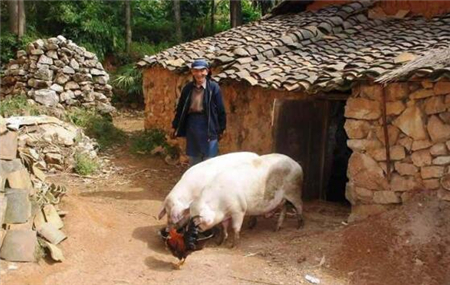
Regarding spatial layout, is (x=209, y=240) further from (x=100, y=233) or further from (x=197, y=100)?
(x=197, y=100)

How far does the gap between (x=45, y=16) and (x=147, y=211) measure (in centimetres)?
1228

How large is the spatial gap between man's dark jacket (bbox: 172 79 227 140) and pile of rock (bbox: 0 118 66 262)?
1948mm

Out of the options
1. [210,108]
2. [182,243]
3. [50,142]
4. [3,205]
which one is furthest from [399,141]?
[50,142]

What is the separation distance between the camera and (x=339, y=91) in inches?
278

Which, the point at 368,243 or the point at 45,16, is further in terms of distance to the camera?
the point at 45,16

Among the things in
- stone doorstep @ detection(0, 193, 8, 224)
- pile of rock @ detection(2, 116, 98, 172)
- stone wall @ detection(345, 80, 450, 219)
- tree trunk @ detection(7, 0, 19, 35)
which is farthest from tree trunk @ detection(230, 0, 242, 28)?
stone doorstep @ detection(0, 193, 8, 224)

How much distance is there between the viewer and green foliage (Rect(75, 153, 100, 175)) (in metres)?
8.72

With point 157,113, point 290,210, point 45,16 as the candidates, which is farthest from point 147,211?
point 45,16

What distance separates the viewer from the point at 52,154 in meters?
8.71

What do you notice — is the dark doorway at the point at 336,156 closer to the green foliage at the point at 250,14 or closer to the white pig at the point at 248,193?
the white pig at the point at 248,193

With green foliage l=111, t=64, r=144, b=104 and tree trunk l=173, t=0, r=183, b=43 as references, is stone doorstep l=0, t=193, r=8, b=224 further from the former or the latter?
tree trunk l=173, t=0, r=183, b=43

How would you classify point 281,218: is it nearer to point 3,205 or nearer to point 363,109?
point 363,109

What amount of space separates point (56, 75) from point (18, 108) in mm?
1807

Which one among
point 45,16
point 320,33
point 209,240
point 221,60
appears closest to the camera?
point 209,240
